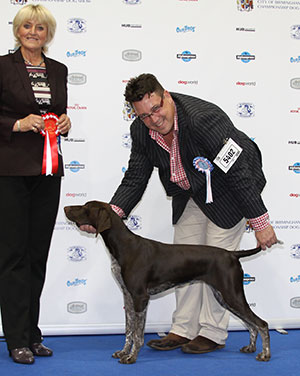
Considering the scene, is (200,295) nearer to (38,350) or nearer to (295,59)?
(38,350)

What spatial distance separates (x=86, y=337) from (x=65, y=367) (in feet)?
3.00

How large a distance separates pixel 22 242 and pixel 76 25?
6.34 feet

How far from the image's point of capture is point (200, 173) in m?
3.23

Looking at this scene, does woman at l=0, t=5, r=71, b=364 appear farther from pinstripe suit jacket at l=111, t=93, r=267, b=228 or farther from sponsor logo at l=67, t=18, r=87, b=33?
sponsor logo at l=67, t=18, r=87, b=33

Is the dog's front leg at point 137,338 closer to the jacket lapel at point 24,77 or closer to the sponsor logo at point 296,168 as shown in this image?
the jacket lapel at point 24,77

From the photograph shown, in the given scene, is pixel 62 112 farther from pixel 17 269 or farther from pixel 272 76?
pixel 272 76

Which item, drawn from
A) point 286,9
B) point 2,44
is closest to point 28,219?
point 2,44

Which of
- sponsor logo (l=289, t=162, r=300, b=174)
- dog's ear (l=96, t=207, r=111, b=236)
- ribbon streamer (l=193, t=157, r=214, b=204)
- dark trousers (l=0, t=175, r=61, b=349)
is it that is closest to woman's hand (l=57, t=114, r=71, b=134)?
dark trousers (l=0, t=175, r=61, b=349)

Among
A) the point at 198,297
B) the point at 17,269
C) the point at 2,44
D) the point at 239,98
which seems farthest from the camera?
the point at 239,98

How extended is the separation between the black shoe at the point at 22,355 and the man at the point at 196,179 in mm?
861

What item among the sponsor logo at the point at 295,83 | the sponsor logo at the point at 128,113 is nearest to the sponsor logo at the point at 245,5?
the sponsor logo at the point at 295,83

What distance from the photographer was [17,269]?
Result: 3.07 m

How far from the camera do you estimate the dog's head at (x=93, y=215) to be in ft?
9.94

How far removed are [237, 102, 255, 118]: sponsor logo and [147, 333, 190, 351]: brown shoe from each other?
6.32 ft
